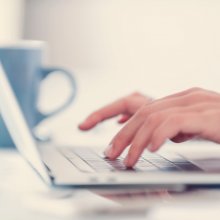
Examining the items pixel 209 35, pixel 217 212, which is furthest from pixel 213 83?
pixel 217 212

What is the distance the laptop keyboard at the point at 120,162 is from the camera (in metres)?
0.63

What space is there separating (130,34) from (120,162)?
0.85 meters

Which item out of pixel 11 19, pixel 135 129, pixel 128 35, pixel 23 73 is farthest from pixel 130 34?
pixel 135 129

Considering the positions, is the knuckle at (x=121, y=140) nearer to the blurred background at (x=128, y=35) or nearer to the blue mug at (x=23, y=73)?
the blue mug at (x=23, y=73)

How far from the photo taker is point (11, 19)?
141 centimetres

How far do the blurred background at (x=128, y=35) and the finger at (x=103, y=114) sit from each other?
0.51 metres

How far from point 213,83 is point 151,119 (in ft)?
2.48

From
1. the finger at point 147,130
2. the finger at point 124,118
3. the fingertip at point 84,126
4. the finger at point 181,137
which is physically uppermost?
the finger at point 147,130

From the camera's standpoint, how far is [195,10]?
150 centimetres

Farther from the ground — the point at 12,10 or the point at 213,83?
the point at 12,10

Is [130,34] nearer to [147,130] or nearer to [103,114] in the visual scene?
[103,114]

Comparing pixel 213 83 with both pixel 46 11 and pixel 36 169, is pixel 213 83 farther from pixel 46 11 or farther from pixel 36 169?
pixel 36 169

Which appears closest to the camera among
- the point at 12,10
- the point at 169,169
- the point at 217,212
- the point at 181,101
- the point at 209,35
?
the point at 217,212

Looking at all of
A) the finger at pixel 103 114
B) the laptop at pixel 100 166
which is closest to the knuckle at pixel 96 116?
the finger at pixel 103 114
